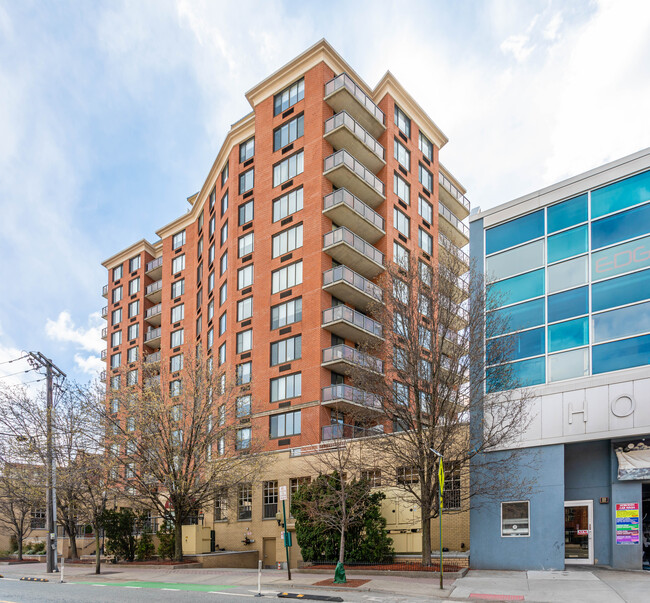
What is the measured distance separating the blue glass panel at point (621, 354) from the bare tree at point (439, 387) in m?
2.71

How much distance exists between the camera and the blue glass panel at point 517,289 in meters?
23.0

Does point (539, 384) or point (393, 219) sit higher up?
point (393, 219)

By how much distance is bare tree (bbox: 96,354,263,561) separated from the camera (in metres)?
30.5

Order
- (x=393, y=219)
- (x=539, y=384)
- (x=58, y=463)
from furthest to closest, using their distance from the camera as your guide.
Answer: (x=393, y=219)
(x=58, y=463)
(x=539, y=384)

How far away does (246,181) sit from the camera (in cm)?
4453

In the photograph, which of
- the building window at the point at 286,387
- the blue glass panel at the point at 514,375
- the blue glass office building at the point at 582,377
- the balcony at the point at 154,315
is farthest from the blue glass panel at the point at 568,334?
the balcony at the point at 154,315

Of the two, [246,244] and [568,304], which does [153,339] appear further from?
[568,304]

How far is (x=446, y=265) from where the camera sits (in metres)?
23.2

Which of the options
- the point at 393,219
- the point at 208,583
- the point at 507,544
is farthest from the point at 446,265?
the point at 393,219

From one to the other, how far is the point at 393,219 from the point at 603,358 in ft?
79.4

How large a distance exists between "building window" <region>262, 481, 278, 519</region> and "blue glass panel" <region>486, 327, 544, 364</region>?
17.8 m

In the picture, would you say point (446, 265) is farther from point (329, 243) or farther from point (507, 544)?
point (329, 243)

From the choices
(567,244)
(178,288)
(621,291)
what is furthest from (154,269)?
(621,291)

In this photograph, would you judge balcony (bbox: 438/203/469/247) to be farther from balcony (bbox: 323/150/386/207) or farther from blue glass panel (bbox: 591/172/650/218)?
blue glass panel (bbox: 591/172/650/218)
